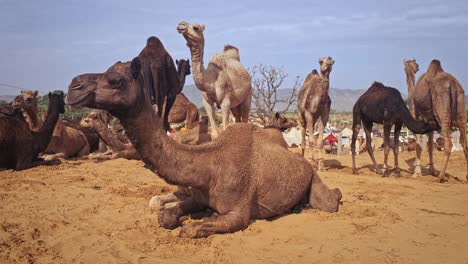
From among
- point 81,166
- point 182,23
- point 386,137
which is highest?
point 182,23

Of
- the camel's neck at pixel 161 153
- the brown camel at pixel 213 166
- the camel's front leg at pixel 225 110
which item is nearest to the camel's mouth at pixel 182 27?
the camel's front leg at pixel 225 110

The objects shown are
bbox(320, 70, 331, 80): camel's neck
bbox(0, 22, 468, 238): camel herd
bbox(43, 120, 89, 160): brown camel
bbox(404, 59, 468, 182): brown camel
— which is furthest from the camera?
bbox(43, 120, 89, 160): brown camel

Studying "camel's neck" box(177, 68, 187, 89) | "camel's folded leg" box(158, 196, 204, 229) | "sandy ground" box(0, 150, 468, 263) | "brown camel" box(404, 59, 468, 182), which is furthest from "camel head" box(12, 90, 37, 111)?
"brown camel" box(404, 59, 468, 182)

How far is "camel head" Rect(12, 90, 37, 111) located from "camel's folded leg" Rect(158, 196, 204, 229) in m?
8.26

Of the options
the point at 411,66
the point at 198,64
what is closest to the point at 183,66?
the point at 198,64

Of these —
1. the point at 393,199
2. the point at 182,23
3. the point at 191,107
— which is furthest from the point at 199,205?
the point at 191,107

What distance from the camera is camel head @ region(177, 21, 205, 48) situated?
27.9 feet

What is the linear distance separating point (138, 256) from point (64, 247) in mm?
846

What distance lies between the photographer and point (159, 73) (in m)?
9.68

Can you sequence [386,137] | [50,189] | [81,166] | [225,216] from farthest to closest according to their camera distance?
[386,137]
[81,166]
[50,189]
[225,216]

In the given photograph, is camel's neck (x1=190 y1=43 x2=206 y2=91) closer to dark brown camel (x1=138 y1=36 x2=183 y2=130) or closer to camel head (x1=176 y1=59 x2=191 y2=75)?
dark brown camel (x1=138 y1=36 x2=183 y2=130)

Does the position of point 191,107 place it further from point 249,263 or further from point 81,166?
point 249,263

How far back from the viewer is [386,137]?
11.4m

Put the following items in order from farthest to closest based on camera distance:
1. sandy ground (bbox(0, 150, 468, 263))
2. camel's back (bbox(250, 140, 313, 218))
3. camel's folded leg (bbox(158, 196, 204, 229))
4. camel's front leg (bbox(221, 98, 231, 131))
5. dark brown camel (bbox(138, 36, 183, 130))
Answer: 1. dark brown camel (bbox(138, 36, 183, 130))
2. camel's front leg (bbox(221, 98, 231, 131))
3. camel's back (bbox(250, 140, 313, 218))
4. camel's folded leg (bbox(158, 196, 204, 229))
5. sandy ground (bbox(0, 150, 468, 263))
